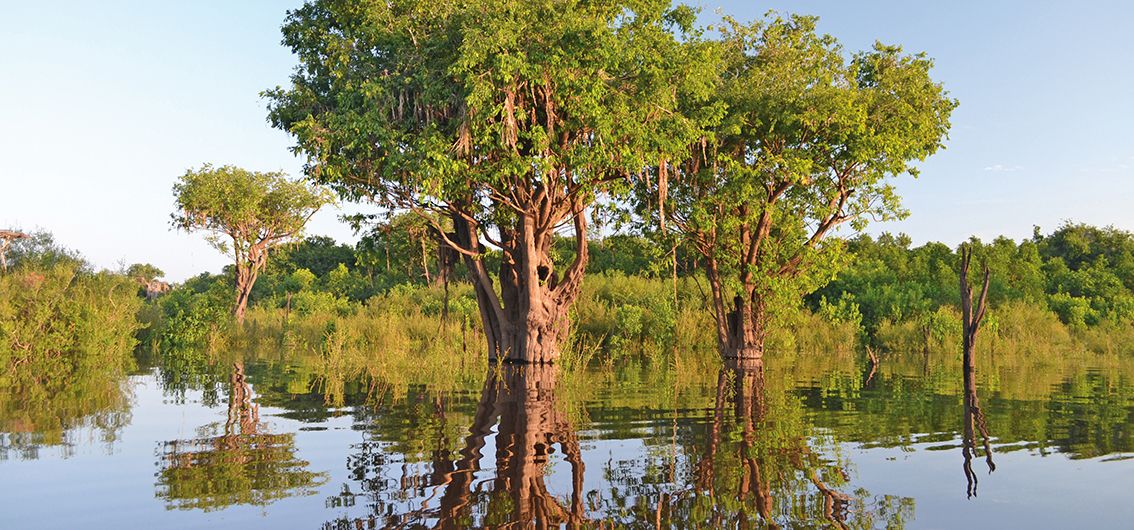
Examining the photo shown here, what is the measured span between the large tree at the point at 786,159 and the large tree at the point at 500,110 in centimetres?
341

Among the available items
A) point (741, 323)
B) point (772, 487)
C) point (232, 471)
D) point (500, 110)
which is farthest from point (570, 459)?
point (741, 323)

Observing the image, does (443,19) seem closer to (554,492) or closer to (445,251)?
(445,251)

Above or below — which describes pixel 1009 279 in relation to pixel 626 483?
above

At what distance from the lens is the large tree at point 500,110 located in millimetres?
19172

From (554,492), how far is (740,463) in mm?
2355

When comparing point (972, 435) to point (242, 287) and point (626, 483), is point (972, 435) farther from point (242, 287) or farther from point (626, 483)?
point (242, 287)

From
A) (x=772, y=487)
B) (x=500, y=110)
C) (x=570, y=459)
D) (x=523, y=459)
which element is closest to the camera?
(x=772, y=487)

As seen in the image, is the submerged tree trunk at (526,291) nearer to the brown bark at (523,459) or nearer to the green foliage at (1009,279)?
the brown bark at (523,459)

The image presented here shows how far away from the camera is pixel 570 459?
874 cm

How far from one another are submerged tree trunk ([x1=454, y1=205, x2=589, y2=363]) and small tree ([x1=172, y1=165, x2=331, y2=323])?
80.4 feet

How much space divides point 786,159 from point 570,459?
18.7m

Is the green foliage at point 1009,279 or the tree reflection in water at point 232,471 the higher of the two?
the green foliage at point 1009,279

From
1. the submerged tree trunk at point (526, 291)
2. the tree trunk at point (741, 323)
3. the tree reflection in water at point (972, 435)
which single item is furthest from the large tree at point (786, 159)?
the tree reflection in water at point (972, 435)

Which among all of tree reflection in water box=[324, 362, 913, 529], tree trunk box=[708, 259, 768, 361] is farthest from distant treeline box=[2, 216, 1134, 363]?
tree reflection in water box=[324, 362, 913, 529]
